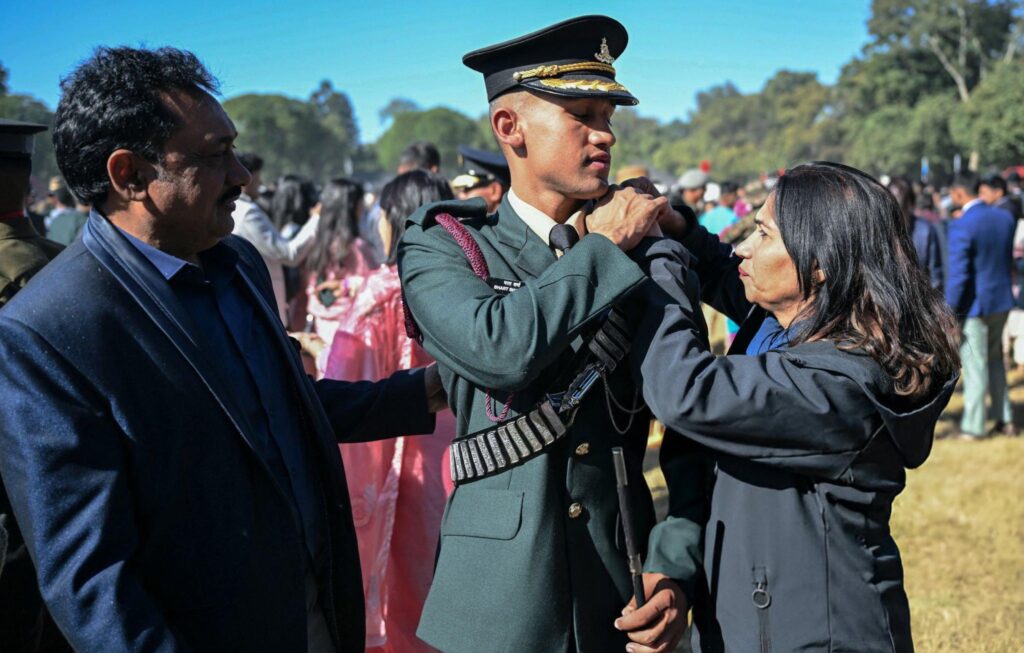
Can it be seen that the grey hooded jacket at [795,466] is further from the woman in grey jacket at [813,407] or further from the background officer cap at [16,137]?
the background officer cap at [16,137]

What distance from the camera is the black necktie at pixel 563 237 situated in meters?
2.17

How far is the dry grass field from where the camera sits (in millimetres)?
4641

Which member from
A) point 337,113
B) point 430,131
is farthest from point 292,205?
point 337,113

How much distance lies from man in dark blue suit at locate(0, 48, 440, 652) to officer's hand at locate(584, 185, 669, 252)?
81cm

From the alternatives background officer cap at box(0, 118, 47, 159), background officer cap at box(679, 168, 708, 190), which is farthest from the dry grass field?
background officer cap at box(679, 168, 708, 190)

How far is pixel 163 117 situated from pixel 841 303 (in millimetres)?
1565

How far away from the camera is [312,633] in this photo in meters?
2.18

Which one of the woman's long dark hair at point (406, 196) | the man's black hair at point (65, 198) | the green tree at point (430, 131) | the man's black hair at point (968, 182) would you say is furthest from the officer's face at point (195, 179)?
the green tree at point (430, 131)

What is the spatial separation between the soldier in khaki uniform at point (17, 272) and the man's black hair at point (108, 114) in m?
0.87

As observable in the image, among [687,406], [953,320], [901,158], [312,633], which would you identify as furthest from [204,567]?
[901,158]

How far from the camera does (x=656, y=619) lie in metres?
2.02

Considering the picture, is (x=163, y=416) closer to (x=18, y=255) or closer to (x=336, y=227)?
(x=18, y=255)

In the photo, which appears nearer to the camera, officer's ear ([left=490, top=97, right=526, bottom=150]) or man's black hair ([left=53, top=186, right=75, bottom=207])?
officer's ear ([left=490, top=97, right=526, bottom=150])

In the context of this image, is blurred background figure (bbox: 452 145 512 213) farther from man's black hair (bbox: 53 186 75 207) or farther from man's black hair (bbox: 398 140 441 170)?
man's black hair (bbox: 53 186 75 207)
